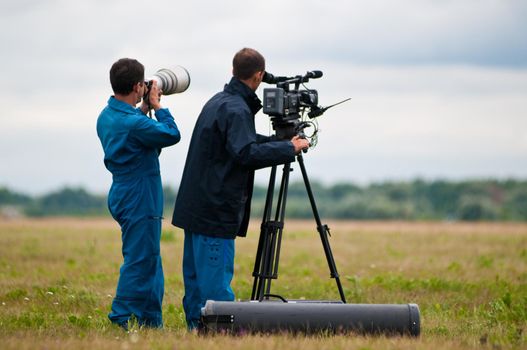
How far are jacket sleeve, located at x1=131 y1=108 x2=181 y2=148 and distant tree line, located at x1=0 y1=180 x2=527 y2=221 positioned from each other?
95.2 ft

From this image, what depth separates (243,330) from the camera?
696 centimetres

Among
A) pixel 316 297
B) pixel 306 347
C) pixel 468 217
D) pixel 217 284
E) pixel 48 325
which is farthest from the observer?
pixel 468 217

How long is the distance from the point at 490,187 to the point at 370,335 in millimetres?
36118

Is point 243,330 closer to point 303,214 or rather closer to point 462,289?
point 462,289

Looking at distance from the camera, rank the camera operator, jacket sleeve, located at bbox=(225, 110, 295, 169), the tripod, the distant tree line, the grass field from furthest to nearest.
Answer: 1. the distant tree line
2. the tripod
3. the camera operator
4. jacket sleeve, located at bbox=(225, 110, 295, 169)
5. the grass field

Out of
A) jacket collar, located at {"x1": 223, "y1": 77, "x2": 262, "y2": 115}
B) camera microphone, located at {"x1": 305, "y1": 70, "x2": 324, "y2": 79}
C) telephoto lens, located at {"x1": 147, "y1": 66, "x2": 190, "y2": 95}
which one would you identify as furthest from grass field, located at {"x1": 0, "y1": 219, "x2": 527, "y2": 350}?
camera microphone, located at {"x1": 305, "y1": 70, "x2": 324, "y2": 79}

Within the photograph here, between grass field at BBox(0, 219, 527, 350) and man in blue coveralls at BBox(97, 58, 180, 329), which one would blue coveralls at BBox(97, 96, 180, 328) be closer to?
man in blue coveralls at BBox(97, 58, 180, 329)

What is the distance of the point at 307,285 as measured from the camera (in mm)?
12102

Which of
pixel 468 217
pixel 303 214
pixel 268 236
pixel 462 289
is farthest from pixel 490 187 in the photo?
pixel 268 236

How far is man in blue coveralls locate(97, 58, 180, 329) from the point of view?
7664 mm

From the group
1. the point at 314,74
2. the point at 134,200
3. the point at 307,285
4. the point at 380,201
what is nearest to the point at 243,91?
the point at 314,74

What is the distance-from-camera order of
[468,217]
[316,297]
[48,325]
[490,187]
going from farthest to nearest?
[490,187], [468,217], [316,297], [48,325]

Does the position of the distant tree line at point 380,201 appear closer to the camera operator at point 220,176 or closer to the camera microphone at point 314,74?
the camera microphone at point 314,74

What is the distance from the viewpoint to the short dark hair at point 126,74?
7590 mm
